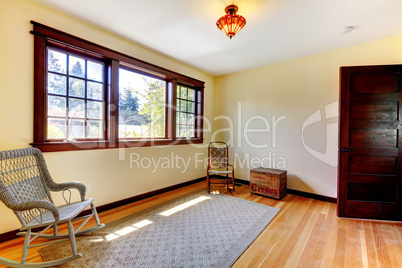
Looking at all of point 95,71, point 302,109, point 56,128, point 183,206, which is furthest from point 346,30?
point 56,128

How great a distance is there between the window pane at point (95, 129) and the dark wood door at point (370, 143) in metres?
3.54

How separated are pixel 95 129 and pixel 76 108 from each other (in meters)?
0.37

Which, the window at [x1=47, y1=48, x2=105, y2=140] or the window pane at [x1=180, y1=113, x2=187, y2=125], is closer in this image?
the window at [x1=47, y1=48, x2=105, y2=140]

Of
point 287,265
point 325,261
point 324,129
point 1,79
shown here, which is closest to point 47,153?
point 1,79

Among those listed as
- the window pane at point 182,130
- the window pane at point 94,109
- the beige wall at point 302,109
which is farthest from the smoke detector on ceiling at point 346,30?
the window pane at point 94,109

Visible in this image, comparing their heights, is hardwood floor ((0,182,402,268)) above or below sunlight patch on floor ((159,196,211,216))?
below

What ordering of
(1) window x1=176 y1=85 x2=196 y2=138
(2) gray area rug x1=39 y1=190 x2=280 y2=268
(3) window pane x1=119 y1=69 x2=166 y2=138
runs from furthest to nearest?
(1) window x1=176 y1=85 x2=196 y2=138 < (3) window pane x1=119 y1=69 x2=166 y2=138 < (2) gray area rug x1=39 y1=190 x2=280 y2=268

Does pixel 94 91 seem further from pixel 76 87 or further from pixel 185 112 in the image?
pixel 185 112

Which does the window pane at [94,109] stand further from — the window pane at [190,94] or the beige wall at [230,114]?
the window pane at [190,94]

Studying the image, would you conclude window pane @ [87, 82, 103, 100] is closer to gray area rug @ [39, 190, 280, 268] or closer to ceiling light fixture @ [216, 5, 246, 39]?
gray area rug @ [39, 190, 280, 268]

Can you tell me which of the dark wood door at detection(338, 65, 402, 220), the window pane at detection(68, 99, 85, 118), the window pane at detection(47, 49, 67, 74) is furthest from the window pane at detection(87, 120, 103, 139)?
the dark wood door at detection(338, 65, 402, 220)

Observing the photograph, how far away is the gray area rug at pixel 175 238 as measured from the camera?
170 centimetres

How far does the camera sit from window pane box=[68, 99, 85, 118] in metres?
2.43

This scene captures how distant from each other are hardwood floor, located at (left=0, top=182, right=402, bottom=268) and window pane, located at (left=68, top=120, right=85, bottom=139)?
3.77ft
